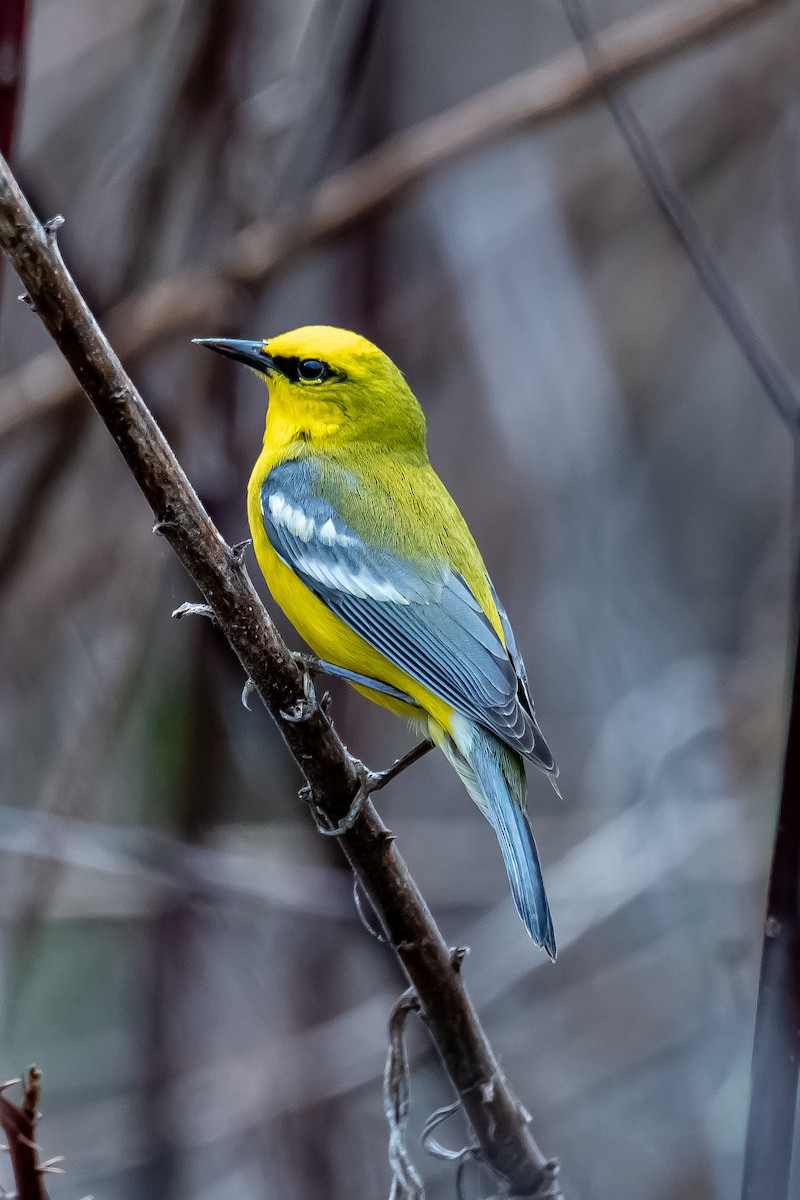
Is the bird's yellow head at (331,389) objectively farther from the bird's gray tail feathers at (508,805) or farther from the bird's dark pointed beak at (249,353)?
the bird's gray tail feathers at (508,805)

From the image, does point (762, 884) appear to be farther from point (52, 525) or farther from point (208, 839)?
point (52, 525)

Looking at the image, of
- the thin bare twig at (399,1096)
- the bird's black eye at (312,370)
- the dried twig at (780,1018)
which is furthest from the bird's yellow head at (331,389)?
the dried twig at (780,1018)

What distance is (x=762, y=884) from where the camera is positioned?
3.53 m

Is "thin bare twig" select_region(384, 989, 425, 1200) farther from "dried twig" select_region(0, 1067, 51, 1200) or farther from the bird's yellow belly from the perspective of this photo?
the bird's yellow belly

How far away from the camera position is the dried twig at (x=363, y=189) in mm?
3102

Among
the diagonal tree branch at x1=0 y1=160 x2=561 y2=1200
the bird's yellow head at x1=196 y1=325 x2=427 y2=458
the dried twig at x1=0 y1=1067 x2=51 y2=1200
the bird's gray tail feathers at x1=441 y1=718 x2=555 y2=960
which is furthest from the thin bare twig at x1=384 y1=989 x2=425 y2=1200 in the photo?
the bird's yellow head at x1=196 y1=325 x2=427 y2=458

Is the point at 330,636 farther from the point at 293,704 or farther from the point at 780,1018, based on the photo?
the point at 780,1018

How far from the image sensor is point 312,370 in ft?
9.48

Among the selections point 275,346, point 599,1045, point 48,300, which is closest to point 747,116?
point 275,346

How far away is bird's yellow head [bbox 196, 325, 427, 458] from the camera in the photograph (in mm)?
2861

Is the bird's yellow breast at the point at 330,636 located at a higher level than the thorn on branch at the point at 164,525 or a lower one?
higher

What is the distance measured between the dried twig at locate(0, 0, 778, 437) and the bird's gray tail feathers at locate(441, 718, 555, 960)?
1.40 metres

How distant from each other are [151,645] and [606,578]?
4.30ft

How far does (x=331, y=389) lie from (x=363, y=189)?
0.78 meters
